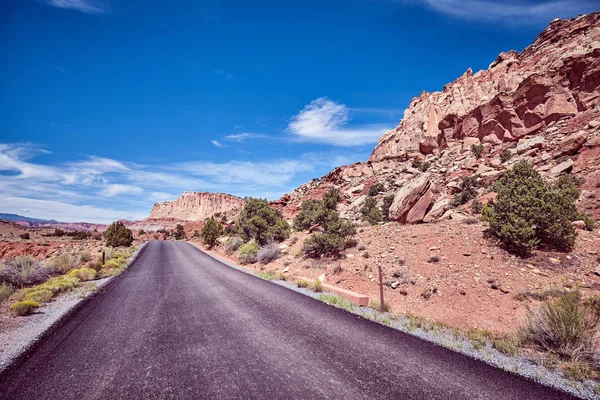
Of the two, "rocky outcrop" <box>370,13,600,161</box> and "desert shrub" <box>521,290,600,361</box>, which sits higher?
"rocky outcrop" <box>370,13,600,161</box>

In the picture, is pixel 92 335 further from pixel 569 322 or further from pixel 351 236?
pixel 351 236

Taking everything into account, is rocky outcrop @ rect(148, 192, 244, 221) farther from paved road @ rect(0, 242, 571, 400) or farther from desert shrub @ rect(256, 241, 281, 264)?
paved road @ rect(0, 242, 571, 400)

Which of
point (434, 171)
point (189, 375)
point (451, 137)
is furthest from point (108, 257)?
point (451, 137)

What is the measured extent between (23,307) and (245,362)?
728cm

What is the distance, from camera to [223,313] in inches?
266

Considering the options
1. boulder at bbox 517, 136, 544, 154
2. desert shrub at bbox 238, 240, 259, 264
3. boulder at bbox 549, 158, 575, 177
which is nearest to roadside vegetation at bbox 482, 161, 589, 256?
boulder at bbox 549, 158, 575, 177

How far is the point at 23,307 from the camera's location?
688 cm

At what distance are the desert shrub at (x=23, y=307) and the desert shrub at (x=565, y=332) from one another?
12.2 metres

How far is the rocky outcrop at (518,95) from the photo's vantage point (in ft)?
104

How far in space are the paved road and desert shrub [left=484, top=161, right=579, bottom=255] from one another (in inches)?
297

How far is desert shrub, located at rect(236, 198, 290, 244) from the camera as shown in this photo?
20.4m

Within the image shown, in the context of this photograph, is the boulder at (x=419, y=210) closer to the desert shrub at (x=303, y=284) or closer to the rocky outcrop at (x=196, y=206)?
the desert shrub at (x=303, y=284)

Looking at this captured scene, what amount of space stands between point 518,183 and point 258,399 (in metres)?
13.3

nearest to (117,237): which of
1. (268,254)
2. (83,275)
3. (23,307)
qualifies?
(83,275)
